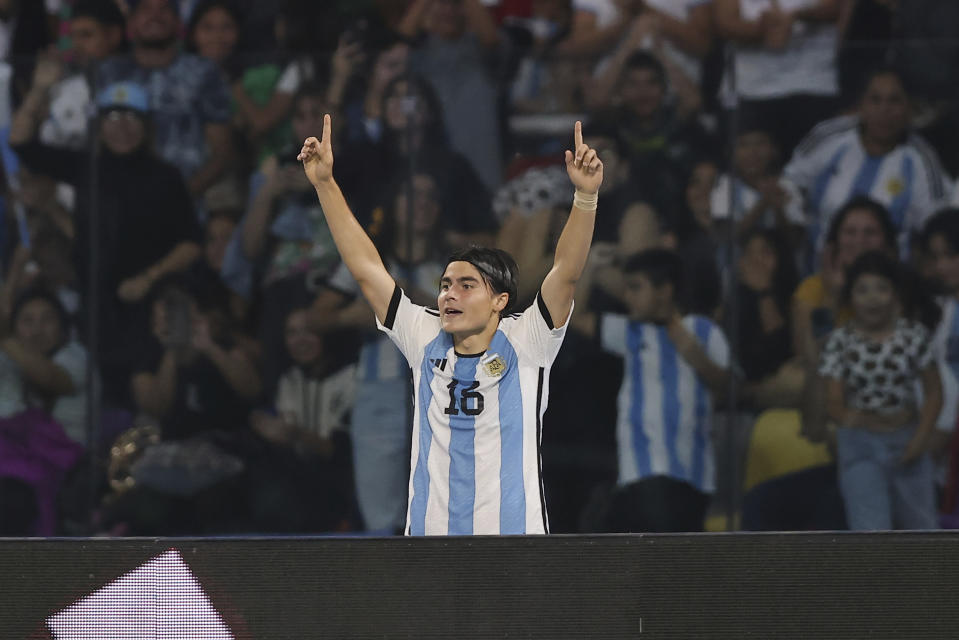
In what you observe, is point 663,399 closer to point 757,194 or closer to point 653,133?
point 757,194

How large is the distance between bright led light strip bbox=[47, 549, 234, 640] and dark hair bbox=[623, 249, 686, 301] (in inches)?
172

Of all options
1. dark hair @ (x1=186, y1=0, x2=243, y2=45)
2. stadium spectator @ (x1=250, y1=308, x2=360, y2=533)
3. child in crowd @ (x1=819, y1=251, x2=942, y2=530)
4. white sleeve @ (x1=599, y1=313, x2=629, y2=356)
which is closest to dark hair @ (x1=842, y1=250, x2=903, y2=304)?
child in crowd @ (x1=819, y1=251, x2=942, y2=530)

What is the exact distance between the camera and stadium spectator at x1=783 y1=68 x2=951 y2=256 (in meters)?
7.48

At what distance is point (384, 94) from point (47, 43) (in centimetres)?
202

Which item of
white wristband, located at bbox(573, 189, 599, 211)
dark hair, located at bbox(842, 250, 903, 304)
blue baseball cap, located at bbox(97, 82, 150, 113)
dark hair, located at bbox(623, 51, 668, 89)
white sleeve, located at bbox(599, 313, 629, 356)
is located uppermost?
dark hair, located at bbox(623, 51, 668, 89)

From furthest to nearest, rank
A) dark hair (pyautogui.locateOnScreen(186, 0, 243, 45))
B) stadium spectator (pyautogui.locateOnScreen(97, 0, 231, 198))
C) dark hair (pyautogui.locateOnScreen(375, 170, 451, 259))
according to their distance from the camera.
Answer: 1. dark hair (pyautogui.locateOnScreen(186, 0, 243, 45))
2. stadium spectator (pyautogui.locateOnScreen(97, 0, 231, 198))
3. dark hair (pyautogui.locateOnScreen(375, 170, 451, 259))

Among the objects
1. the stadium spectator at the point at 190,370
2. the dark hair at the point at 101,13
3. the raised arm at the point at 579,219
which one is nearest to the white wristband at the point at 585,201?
the raised arm at the point at 579,219

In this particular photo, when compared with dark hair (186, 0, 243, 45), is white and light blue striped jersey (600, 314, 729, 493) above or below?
below

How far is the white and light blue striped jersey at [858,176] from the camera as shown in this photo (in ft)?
24.5

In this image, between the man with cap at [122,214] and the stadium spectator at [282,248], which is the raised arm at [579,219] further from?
the man with cap at [122,214]

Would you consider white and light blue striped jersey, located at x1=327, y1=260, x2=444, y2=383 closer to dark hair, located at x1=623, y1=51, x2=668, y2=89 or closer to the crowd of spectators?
the crowd of spectators

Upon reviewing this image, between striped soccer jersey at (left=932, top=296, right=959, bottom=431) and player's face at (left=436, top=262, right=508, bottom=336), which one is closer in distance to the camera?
player's face at (left=436, top=262, right=508, bottom=336)

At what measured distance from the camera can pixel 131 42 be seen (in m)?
7.96

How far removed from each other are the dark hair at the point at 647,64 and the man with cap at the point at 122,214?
2512 mm
